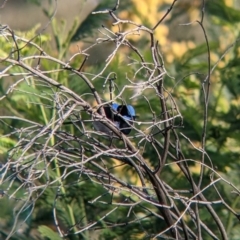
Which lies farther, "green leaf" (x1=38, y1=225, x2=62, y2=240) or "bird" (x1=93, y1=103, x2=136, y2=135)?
"green leaf" (x1=38, y1=225, x2=62, y2=240)

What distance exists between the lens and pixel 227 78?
2.83 m

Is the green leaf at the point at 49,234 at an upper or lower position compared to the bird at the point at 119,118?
lower

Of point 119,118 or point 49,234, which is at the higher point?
point 119,118

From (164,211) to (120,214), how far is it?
3.60ft

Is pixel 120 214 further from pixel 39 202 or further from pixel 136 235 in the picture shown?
pixel 39 202

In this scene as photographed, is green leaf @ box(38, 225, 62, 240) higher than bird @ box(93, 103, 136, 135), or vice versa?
bird @ box(93, 103, 136, 135)

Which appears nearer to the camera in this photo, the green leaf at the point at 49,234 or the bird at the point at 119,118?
the bird at the point at 119,118

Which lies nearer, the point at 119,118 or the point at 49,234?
the point at 119,118

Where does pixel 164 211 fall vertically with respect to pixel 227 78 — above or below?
below

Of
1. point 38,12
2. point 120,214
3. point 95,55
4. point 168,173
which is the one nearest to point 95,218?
point 120,214

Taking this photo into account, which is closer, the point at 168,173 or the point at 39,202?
the point at 39,202

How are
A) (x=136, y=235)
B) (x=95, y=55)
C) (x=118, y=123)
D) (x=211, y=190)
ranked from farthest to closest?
(x=95, y=55) < (x=211, y=190) < (x=136, y=235) < (x=118, y=123)

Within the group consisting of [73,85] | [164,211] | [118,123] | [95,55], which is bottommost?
[164,211]

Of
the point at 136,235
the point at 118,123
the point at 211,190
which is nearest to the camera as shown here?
the point at 118,123
